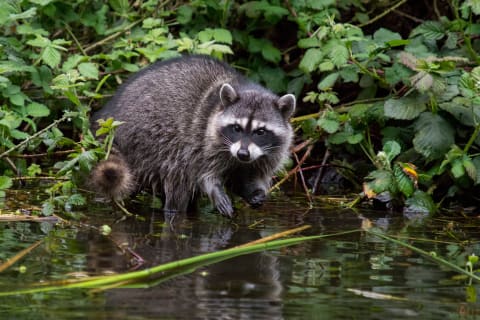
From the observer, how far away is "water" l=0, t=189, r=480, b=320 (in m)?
3.51

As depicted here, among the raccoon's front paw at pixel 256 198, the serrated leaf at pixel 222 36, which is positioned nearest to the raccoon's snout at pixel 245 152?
the raccoon's front paw at pixel 256 198

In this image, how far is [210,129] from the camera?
19.7 ft

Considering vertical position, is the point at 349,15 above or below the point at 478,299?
above

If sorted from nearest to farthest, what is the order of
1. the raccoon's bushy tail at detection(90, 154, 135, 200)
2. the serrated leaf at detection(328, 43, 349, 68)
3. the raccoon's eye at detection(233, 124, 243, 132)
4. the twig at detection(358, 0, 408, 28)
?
the raccoon's bushy tail at detection(90, 154, 135, 200)
the raccoon's eye at detection(233, 124, 243, 132)
the serrated leaf at detection(328, 43, 349, 68)
the twig at detection(358, 0, 408, 28)

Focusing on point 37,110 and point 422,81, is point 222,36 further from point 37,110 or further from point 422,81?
point 422,81

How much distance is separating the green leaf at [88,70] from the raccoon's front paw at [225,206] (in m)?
1.26

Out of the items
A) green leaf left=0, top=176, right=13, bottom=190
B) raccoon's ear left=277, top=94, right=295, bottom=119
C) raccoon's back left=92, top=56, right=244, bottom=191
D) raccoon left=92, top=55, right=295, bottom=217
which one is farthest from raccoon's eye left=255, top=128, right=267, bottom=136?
green leaf left=0, top=176, right=13, bottom=190

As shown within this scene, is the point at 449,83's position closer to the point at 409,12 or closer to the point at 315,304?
the point at 409,12

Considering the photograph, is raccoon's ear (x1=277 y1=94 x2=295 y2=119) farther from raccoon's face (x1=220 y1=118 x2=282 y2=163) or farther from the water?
the water

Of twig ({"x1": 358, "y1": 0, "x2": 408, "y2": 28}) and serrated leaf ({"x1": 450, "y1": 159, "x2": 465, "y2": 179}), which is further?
twig ({"x1": 358, "y1": 0, "x2": 408, "y2": 28})

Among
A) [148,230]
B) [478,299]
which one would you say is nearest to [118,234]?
[148,230]

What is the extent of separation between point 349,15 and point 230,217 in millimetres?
2926

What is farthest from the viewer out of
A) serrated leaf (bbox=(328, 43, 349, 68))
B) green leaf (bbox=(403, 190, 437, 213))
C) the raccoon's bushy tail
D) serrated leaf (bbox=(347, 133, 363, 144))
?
serrated leaf (bbox=(347, 133, 363, 144))

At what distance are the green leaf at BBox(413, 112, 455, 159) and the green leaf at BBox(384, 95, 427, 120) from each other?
0.09m
